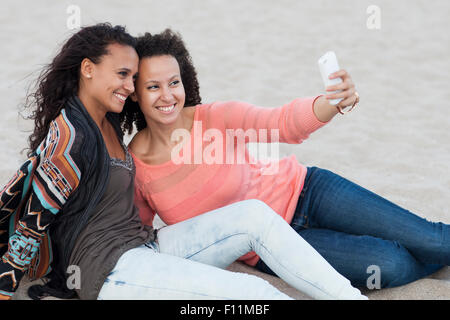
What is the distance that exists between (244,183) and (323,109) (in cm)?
51

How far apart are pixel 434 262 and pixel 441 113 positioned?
7.16 feet

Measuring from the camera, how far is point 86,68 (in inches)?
86.4

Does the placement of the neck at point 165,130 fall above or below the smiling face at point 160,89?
below

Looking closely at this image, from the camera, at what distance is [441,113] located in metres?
Result: 4.27

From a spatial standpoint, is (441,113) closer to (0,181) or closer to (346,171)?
(346,171)

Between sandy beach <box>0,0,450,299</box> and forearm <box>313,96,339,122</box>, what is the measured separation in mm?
759

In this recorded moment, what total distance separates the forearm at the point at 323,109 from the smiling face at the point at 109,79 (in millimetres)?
769

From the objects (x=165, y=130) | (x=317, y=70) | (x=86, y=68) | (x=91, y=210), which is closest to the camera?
(x=91, y=210)

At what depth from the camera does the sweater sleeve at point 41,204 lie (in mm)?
1970

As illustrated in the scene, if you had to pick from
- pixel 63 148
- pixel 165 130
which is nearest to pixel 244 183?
pixel 165 130

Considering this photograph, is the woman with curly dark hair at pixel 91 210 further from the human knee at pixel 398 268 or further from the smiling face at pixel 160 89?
the human knee at pixel 398 268

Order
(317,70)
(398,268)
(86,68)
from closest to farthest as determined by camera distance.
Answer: (86,68) → (398,268) → (317,70)

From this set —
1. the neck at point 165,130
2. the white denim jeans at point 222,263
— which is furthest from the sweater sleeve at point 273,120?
the white denim jeans at point 222,263

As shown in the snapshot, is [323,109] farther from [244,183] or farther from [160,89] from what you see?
[160,89]
